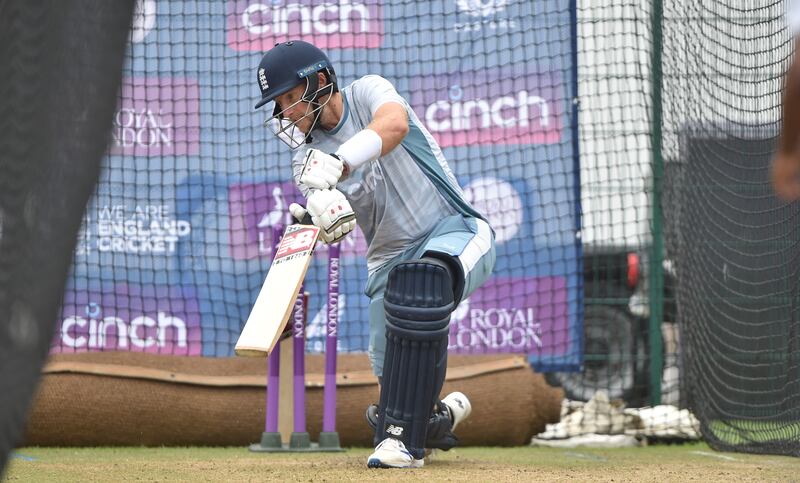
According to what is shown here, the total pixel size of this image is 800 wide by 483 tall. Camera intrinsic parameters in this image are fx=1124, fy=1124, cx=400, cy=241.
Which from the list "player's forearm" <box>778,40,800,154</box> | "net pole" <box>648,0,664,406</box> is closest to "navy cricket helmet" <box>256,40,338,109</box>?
"player's forearm" <box>778,40,800,154</box>

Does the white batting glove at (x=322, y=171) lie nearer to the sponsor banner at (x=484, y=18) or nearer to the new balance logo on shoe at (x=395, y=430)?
the new balance logo on shoe at (x=395, y=430)

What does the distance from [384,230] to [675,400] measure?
3.67m

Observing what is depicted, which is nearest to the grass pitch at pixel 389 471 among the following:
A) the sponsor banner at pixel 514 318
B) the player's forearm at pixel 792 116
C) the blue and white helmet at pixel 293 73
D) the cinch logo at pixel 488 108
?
the blue and white helmet at pixel 293 73

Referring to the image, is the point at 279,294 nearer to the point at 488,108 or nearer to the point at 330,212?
the point at 330,212

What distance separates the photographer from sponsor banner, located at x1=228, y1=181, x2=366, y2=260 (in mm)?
7012

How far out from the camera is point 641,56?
7.50m

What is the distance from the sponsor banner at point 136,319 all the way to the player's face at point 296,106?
2.90 meters

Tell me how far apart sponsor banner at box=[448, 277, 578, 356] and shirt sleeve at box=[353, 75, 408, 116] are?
3055 millimetres

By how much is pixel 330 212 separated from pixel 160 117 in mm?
3543

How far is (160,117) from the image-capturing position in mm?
7004

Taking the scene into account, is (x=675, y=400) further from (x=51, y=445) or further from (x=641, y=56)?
(x=51, y=445)

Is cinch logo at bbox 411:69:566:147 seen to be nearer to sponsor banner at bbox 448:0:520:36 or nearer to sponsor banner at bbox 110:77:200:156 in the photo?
sponsor banner at bbox 448:0:520:36

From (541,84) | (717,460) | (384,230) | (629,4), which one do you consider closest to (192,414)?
(384,230)

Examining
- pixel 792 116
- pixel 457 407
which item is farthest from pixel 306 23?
pixel 792 116
